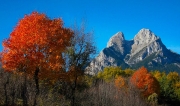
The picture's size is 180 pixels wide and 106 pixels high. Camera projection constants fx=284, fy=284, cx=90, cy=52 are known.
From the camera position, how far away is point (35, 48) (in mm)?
27297

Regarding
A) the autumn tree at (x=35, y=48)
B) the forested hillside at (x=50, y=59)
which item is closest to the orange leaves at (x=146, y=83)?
the forested hillside at (x=50, y=59)

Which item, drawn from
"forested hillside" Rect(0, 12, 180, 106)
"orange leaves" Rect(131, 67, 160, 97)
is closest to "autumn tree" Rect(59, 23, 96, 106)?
"forested hillside" Rect(0, 12, 180, 106)

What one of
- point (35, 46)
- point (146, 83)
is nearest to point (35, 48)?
point (35, 46)

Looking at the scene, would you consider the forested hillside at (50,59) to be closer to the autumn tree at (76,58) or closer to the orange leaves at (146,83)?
the autumn tree at (76,58)

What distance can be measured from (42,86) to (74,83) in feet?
10.7

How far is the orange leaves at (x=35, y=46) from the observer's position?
88.1 ft

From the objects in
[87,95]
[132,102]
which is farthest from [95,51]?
[132,102]

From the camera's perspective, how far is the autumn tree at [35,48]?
88.1 ft

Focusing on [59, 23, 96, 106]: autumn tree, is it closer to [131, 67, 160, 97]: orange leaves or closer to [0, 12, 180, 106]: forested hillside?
[0, 12, 180, 106]: forested hillside

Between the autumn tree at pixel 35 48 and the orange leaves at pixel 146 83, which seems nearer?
the autumn tree at pixel 35 48

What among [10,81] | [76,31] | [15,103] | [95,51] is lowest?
[15,103]

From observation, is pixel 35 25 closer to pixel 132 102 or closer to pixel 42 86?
pixel 42 86

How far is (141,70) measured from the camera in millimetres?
70688

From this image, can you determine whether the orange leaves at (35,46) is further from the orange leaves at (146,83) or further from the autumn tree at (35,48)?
the orange leaves at (146,83)
